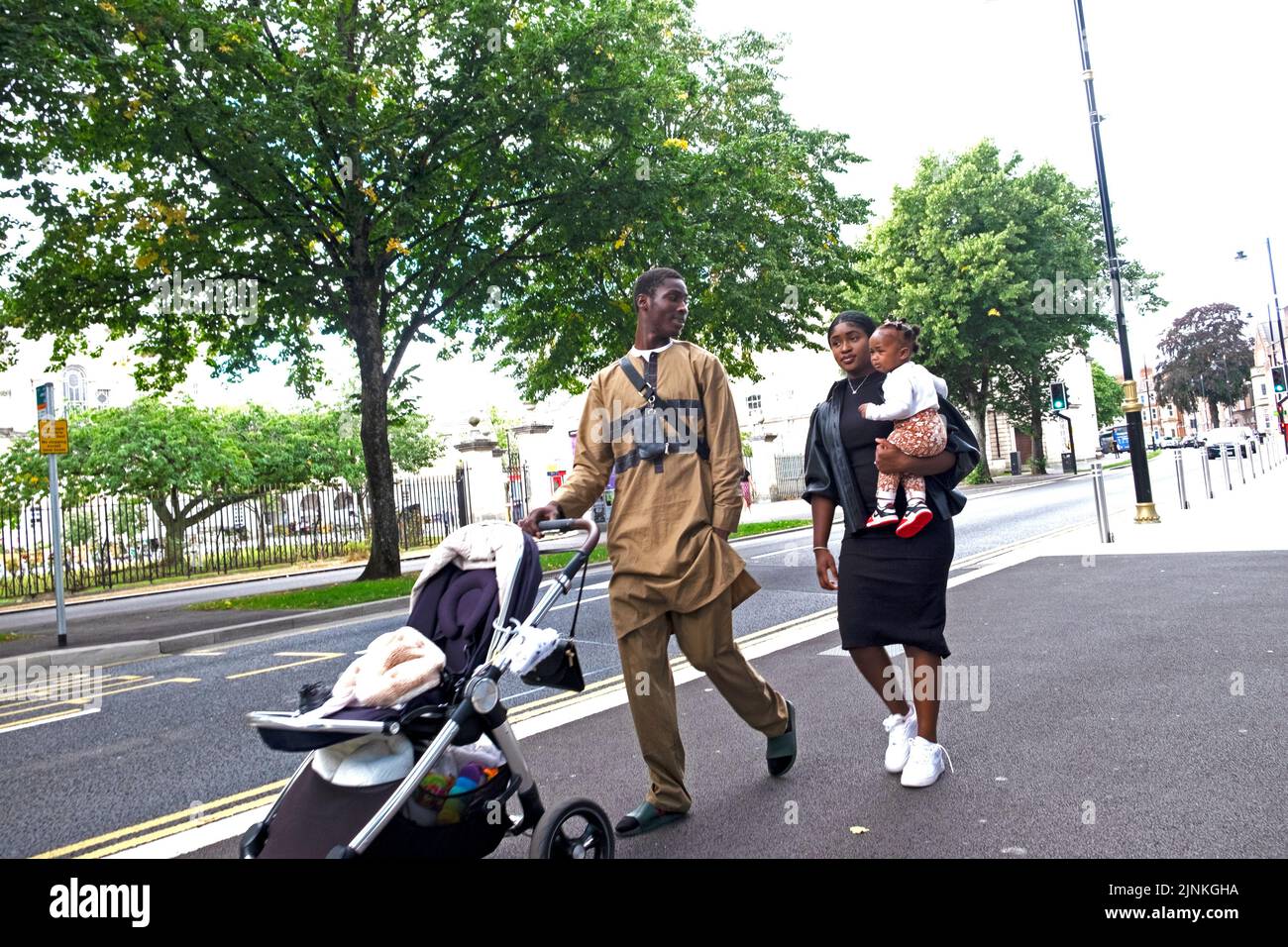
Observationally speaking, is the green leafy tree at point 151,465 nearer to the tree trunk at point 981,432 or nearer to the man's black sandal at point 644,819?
the man's black sandal at point 644,819

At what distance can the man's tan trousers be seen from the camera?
3486mm

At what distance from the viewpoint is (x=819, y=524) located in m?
4.11

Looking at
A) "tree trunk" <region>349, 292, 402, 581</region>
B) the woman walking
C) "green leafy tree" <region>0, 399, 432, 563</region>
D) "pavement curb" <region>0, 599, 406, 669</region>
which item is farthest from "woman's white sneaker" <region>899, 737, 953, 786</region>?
"green leafy tree" <region>0, 399, 432, 563</region>

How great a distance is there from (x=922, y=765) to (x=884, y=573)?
0.77m

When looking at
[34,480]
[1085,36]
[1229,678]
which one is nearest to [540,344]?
[1085,36]

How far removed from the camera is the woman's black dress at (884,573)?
3797 mm

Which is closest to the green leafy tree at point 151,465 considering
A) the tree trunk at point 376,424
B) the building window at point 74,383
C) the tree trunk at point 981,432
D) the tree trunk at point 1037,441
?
the tree trunk at point 376,424

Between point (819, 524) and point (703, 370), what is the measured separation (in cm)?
90

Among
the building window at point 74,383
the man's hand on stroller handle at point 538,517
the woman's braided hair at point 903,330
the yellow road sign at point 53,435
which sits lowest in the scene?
the man's hand on stroller handle at point 538,517

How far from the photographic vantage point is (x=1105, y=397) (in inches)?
3617

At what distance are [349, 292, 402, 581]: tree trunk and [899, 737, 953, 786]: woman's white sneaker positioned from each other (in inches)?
505

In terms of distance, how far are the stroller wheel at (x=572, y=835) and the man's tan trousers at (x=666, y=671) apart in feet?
1.41
